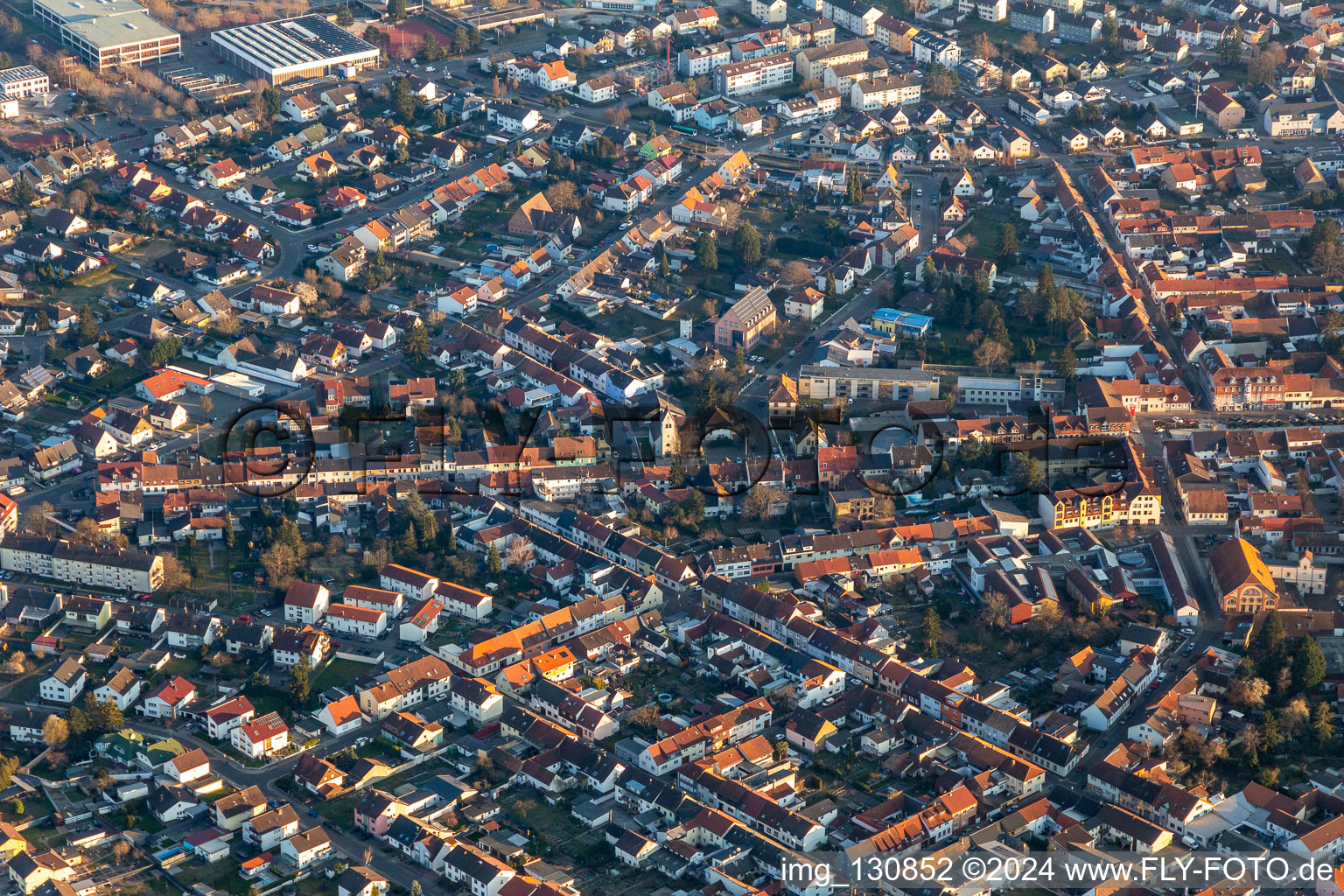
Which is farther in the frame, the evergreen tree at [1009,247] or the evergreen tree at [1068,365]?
the evergreen tree at [1009,247]

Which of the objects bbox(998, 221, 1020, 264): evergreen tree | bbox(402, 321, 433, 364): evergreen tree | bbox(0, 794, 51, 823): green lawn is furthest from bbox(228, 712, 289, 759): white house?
bbox(998, 221, 1020, 264): evergreen tree

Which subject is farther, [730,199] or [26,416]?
[730,199]

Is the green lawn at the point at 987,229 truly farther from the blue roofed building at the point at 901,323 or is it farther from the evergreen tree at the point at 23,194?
the evergreen tree at the point at 23,194

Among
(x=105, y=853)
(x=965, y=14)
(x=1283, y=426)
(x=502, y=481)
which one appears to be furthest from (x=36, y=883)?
(x=965, y=14)

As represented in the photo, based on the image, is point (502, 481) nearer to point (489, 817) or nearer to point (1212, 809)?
point (489, 817)

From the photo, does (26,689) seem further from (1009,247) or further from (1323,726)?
(1009,247)

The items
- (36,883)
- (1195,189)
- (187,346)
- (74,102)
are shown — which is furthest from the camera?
(74,102)

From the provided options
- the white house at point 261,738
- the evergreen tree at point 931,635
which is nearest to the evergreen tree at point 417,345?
the white house at point 261,738

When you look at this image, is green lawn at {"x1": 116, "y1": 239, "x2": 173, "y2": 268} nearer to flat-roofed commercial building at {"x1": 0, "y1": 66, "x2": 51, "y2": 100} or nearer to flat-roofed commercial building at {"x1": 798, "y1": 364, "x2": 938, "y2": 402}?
flat-roofed commercial building at {"x1": 0, "y1": 66, "x2": 51, "y2": 100}
